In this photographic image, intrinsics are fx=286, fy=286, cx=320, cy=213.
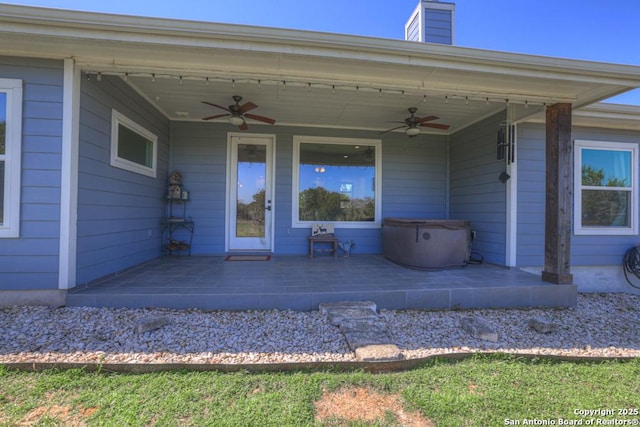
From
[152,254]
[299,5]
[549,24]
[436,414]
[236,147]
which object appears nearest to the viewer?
[436,414]

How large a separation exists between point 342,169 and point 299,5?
4521 mm

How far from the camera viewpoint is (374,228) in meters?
5.51

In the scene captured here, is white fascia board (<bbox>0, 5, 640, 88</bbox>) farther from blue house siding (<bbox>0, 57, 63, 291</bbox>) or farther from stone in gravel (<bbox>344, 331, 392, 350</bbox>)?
stone in gravel (<bbox>344, 331, 392, 350</bbox>)

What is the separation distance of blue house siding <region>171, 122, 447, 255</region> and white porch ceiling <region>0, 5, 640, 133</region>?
48.7 inches

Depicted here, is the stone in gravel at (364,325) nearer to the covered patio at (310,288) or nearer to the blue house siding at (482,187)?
the covered patio at (310,288)

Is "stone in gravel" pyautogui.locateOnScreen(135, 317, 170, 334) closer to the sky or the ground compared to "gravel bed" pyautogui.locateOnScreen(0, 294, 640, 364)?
closer to the sky

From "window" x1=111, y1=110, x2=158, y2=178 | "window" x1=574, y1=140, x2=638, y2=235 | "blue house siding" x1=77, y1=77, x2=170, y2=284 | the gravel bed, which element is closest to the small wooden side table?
the gravel bed

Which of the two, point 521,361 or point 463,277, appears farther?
point 463,277

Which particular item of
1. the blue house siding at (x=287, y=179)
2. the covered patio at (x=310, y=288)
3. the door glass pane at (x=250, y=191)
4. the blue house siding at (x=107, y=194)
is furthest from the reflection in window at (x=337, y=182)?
the blue house siding at (x=107, y=194)

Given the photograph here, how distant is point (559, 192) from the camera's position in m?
3.45

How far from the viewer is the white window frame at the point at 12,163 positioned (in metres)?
2.76

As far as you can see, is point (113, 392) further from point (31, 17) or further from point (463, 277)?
point (463, 277)

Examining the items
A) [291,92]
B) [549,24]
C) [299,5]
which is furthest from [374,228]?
[549,24]

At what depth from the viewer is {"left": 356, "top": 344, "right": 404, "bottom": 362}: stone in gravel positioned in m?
1.99
